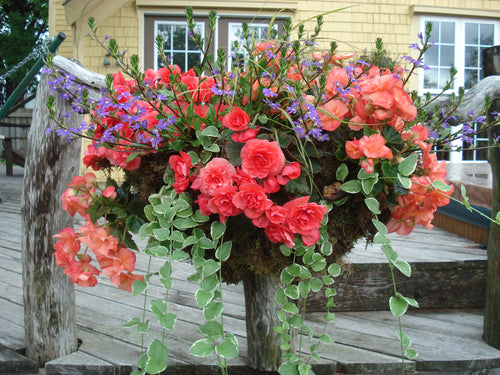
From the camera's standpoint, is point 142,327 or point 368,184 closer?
point 368,184

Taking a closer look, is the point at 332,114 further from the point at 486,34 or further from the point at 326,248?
the point at 486,34

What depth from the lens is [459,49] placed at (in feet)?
25.0

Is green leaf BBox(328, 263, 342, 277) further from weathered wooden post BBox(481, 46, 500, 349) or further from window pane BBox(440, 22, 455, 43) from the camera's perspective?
window pane BBox(440, 22, 455, 43)

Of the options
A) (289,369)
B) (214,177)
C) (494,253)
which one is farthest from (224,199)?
(494,253)

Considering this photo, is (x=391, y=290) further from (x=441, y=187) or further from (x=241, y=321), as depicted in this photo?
(x=441, y=187)

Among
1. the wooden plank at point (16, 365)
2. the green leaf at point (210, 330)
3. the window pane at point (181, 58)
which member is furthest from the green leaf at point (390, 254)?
the window pane at point (181, 58)

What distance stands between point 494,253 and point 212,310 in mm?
1422

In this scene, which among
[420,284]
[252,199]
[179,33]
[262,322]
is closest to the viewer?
[252,199]

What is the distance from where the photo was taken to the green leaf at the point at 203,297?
103 cm

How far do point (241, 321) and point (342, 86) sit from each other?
Answer: 54.5 inches

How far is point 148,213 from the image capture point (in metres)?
1.14

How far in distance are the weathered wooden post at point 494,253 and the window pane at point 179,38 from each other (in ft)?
19.2

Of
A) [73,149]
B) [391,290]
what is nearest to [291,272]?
[73,149]

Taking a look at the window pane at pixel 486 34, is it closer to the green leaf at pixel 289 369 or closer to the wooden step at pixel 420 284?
the wooden step at pixel 420 284
